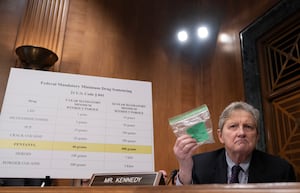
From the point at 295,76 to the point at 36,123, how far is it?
72.9 inches

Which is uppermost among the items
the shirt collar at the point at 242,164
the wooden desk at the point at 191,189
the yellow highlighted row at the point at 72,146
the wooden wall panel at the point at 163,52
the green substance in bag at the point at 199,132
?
the wooden wall panel at the point at 163,52

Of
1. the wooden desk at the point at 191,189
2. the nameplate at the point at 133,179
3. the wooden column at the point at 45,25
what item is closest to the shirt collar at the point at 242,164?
the nameplate at the point at 133,179

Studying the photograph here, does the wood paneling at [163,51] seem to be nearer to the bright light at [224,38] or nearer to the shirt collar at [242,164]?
the bright light at [224,38]

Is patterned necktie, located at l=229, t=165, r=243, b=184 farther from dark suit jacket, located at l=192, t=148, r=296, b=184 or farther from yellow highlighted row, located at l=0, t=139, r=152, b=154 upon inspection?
yellow highlighted row, located at l=0, t=139, r=152, b=154

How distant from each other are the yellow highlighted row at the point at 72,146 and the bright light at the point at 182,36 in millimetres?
2288

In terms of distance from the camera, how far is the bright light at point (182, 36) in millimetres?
3257

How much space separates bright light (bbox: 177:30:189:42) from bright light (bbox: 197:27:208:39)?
0.48 ft

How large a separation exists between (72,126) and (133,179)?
0.39m

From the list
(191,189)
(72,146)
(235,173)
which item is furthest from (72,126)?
(235,173)

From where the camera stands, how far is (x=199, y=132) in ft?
3.60

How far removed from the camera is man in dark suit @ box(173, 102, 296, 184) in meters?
1.35

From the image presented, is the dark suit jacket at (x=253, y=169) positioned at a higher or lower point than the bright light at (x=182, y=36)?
lower

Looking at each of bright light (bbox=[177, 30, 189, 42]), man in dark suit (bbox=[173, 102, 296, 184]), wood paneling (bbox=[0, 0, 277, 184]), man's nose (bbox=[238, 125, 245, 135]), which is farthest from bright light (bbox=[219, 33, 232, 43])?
man's nose (bbox=[238, 125, 245, 135])

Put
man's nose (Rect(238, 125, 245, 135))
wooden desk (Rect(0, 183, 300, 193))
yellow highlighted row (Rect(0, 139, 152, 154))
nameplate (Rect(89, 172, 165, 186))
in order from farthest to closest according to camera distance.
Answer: man's nose (Rect(238, 125, 245, 135))
yellow highlighted row (Rect(0, 139, 152, 154))
nameplate (Rect(89, 172, 165, 186))
wooden desk (Rect(0, 183, 300, 193))
